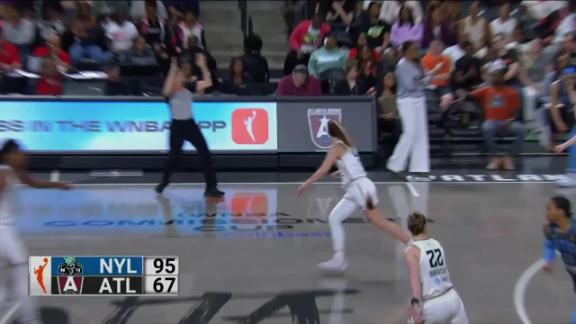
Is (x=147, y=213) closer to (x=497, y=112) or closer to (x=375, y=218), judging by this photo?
(x=375, y=218)

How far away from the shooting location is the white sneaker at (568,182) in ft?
46.3

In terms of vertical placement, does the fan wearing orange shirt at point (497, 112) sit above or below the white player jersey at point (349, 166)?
above

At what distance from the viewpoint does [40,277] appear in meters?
9.63

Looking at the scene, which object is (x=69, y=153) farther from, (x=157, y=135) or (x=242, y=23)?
(x=242, y=23)

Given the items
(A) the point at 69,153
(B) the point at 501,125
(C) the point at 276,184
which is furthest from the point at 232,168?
(B) the point at 501,125

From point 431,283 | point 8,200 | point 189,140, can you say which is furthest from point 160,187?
point 431,283

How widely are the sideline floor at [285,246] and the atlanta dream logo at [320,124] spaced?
1324mm

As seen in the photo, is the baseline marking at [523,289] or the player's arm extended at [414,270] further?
the baseline marking at [523,289]

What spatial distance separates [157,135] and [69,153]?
1519 millimetres

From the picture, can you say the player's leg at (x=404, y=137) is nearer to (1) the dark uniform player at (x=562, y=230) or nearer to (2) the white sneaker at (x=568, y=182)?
(2) the white sneaker at (x=568, y=182)

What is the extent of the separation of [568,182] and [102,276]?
25.6 ft

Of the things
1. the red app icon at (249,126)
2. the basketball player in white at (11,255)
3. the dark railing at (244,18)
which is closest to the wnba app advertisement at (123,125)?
the red app icon at (249,126)

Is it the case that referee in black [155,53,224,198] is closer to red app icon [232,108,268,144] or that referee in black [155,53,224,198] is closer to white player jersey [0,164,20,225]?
red app icon [232,108,268,144]

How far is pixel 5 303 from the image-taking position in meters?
8.85
